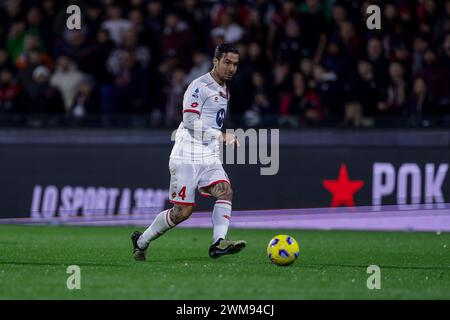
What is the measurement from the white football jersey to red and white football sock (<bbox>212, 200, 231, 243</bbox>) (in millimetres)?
546

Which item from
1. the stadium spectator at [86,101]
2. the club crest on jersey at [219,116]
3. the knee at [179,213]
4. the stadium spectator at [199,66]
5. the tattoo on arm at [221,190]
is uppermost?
the stadium spectator at [199,66]

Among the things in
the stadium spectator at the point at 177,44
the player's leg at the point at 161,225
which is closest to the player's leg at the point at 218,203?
the player's leg at the point at 161,225

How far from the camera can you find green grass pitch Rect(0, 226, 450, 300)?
9.30 meters

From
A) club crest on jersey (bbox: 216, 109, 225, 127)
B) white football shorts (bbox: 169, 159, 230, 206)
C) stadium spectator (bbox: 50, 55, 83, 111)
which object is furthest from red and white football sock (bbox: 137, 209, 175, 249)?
stadium spectator (bbox: 50, 55, 83, 111)

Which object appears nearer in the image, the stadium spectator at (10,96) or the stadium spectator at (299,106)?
the stadium spectator at (299,106)

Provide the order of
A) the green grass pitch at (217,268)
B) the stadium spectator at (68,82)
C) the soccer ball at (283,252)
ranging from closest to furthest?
the green grass pitch at (217,268), the soccer ball at (283,252), the stadium spectator at (68,82)

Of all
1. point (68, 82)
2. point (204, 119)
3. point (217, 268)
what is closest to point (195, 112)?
point (204, 119)

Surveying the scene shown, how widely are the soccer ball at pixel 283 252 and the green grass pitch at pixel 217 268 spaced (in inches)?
5.8

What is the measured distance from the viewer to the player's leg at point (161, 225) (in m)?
11.9

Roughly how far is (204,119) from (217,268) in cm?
175

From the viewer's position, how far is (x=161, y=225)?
1193 centimetres

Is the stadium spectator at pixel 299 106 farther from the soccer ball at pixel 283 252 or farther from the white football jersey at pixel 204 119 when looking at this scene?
the soccer ball at pixel 283 252

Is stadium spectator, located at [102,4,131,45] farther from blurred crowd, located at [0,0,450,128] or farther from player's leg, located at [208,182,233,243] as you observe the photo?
player's leg, located at [208,182,233,243]

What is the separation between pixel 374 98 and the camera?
17.9 m
